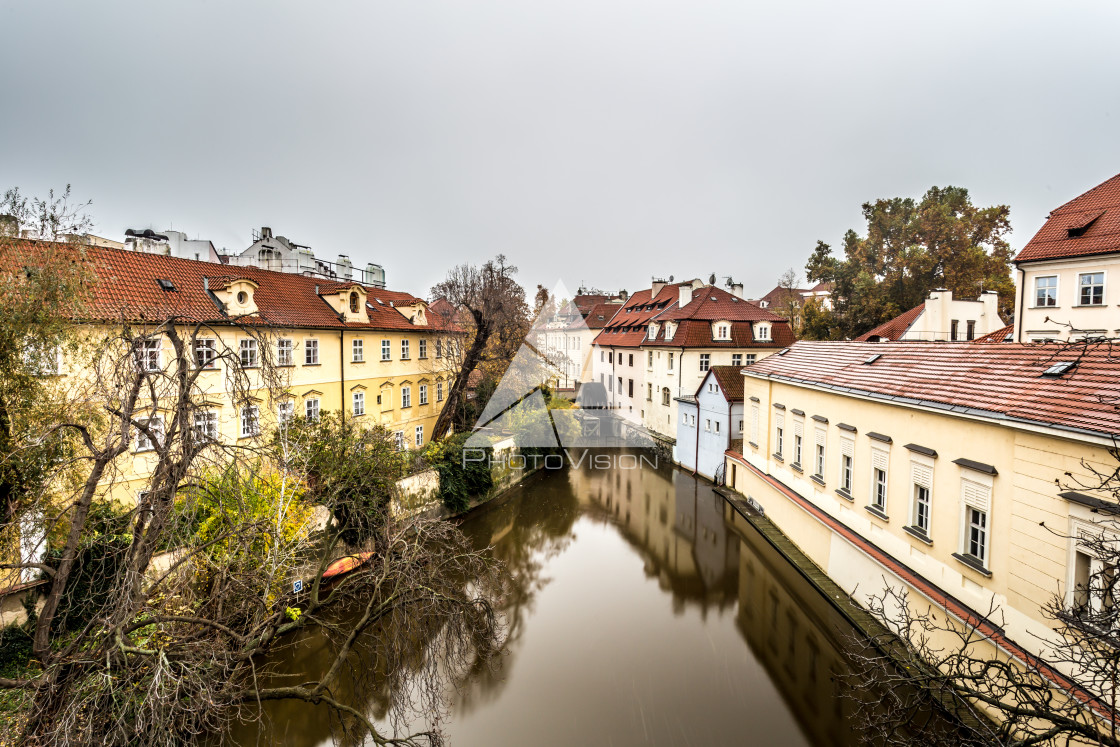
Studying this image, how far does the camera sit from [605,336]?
110ft

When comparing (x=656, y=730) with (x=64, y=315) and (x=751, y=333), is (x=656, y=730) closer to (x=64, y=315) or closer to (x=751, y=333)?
(x=64, y=315)

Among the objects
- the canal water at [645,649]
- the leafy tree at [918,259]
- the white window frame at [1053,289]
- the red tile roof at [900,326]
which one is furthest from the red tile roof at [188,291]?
the leafy tree at [918,259]

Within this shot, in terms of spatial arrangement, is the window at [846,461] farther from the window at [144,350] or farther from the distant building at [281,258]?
the distant building at [281,258]

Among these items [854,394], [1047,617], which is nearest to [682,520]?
[854,394]

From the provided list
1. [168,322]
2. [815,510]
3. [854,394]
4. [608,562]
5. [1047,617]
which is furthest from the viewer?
[608,562]

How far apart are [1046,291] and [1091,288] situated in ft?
3.14

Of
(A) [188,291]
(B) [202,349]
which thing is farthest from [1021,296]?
(A) [188,291]

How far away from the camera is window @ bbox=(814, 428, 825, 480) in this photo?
452 inches

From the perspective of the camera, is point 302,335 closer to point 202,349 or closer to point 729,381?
point 202,349

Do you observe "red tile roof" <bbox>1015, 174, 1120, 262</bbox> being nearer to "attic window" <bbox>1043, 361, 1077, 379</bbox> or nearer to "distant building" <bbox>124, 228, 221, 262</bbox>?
"attic window" <bbox>1043, 361, 1077, 379</bbox>

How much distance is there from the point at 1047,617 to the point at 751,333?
725 inches

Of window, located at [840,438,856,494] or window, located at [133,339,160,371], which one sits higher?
window, located at [133,339,160,371]

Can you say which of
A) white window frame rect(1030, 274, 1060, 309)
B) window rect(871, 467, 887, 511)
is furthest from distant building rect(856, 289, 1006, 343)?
window rect(871, 467, 887, 511)

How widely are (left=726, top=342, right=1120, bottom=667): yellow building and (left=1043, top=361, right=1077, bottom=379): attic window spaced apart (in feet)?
0.08
